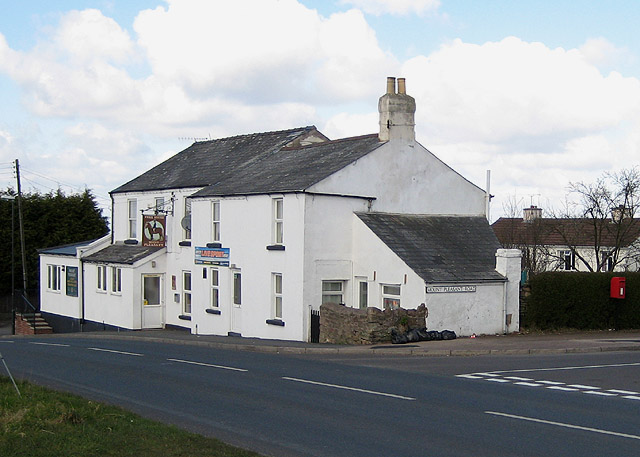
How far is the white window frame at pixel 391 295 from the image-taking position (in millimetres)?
26234

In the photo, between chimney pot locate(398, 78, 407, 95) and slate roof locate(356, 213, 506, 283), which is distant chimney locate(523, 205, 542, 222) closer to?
slate roof locate(356, 213, 506, 283)

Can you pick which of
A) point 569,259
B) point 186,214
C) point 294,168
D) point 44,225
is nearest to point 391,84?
point 294,168

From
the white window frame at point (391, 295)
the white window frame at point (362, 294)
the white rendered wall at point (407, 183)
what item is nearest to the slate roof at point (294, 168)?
the white rendered wall at point (407, 183)

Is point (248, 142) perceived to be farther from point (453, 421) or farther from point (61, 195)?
point (453, 421)

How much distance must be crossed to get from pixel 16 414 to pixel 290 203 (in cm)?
1776

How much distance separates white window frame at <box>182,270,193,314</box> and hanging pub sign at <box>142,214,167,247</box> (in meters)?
1.92

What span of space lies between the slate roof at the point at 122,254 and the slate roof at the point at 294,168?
594 cm

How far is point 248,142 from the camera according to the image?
129ft

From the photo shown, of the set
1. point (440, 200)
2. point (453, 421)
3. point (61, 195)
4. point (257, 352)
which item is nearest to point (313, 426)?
point (453, 421)

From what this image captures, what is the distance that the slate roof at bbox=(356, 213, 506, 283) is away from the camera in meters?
26.0

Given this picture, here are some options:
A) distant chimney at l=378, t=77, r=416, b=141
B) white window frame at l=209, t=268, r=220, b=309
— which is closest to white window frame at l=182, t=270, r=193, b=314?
white window frame at l=209, t=268, r=220, b=309

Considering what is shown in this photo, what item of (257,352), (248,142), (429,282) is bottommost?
(257,352)

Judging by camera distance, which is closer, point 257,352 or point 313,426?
point 313,426

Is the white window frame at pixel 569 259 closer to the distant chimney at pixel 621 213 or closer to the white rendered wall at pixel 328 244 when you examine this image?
the distant chimney at pixel 621 213
